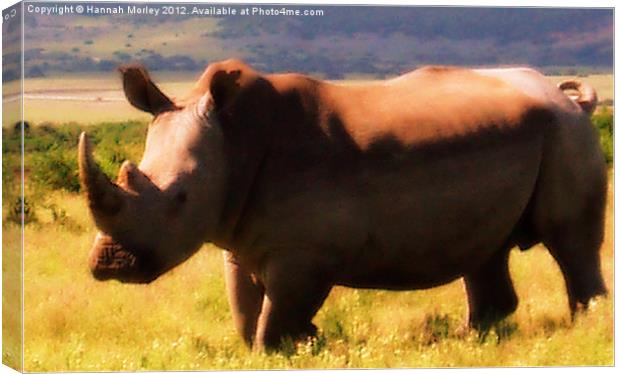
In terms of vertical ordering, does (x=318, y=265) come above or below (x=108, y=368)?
above

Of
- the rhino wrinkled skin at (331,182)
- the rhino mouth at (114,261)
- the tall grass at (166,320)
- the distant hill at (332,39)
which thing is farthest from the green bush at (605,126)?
the rhino mouth at (114,261)

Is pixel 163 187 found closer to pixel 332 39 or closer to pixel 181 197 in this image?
pixel 181 197

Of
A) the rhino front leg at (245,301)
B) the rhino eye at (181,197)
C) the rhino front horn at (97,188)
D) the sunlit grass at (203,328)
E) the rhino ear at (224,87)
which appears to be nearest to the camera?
the rhino front horn at (97,188)

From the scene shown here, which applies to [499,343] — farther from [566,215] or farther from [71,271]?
[71,271]

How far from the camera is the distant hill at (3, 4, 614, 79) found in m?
10.2

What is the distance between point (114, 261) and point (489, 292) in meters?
2.72

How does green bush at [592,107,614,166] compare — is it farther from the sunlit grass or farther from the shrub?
the shrub

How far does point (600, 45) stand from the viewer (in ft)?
35.7

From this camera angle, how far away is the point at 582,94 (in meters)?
11.0

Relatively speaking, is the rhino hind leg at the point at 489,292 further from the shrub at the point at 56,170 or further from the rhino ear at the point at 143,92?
the shrub at the point at 56,170

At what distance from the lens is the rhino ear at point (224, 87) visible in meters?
9.80

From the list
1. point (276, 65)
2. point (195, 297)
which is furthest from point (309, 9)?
point (195, 297)

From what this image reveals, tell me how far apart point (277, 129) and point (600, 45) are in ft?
7.52

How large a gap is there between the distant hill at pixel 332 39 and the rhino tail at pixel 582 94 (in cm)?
22
